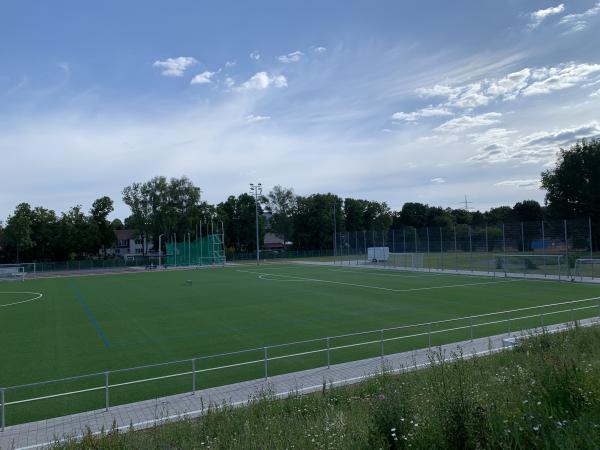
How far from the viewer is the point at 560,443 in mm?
4406

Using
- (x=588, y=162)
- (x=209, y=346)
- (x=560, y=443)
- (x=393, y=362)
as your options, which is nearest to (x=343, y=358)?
(x=393, y=362)

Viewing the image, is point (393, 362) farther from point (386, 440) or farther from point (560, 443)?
point (560, 443)

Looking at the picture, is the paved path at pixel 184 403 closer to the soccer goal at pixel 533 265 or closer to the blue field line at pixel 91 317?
the blue field line at pixel 91 317

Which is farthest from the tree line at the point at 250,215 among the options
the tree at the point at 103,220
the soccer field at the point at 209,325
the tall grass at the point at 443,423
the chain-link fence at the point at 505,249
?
the tall grass at the point at 443,423

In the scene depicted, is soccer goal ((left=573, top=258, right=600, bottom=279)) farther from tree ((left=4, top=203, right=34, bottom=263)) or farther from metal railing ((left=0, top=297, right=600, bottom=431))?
tree ((left=4, top=203, right=34, bottom=263))

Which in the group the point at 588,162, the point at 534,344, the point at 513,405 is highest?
the point at 588,162

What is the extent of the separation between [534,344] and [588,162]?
224 ft

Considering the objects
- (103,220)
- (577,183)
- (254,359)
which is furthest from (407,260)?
(103,220)

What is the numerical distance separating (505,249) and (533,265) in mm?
5366

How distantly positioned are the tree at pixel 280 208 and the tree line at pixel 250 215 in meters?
0.25

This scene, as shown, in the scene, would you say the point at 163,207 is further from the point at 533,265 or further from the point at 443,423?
the point at 443,423

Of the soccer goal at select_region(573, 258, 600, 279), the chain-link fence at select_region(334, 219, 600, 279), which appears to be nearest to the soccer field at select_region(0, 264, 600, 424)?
the soccer goal at select_region(573, 258, 600, 279)

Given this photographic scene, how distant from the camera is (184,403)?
1165 cm

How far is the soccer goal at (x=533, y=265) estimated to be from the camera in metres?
43.4
